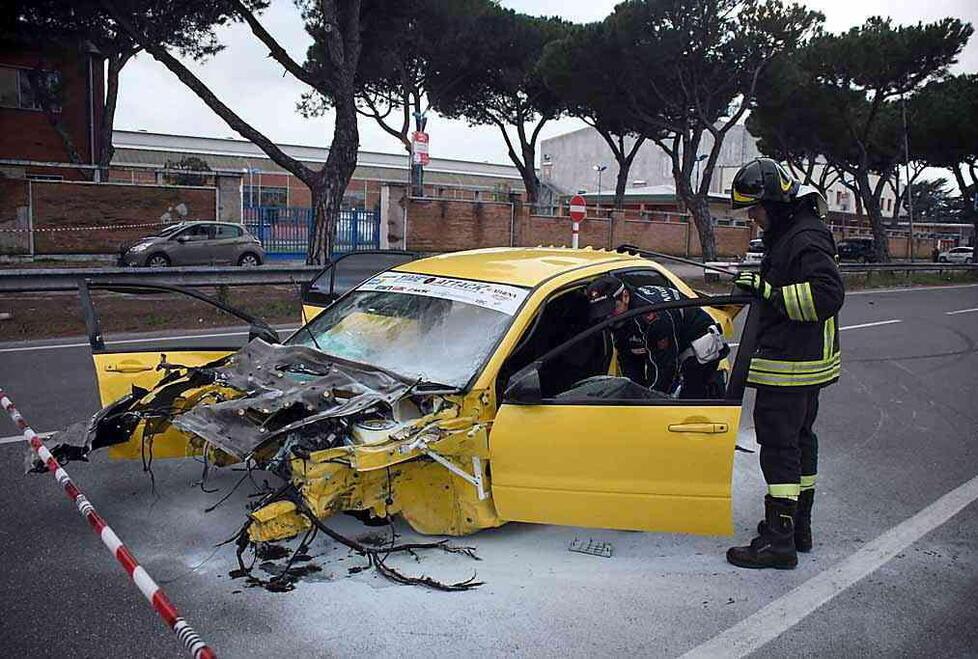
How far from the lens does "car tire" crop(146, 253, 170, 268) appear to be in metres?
18.5

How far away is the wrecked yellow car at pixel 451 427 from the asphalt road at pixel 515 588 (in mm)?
301

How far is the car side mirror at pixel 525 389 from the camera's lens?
367 cm

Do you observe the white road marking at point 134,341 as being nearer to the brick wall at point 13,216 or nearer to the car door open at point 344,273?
the car door open at point 344,273

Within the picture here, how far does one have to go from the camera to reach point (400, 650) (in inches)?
Answer: 122

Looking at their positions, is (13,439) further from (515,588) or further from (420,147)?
(420,147)

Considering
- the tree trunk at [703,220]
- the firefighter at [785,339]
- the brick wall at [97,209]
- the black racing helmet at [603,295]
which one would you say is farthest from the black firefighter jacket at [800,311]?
the brick wall at [97,209]

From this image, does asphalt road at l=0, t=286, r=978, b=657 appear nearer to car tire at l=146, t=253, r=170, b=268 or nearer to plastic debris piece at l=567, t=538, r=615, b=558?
plastic debris piece at l=567, t=538, r=615, b=558

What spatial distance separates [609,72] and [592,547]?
2386cm

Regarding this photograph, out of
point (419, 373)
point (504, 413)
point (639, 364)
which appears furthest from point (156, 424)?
point (639, 364)

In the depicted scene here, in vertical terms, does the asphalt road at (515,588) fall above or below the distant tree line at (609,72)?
below

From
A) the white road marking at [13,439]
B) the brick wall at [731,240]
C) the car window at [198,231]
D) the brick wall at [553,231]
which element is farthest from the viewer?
the brick wall at [731,240]

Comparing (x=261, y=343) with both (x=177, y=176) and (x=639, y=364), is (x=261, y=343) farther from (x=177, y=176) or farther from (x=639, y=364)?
(x=177, y=176)

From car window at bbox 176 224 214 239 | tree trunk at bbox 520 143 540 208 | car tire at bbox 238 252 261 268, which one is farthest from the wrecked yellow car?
tree trunk at bbox 520 143 540 208

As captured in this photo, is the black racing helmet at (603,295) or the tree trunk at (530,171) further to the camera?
the tree trunk at (530,171)
